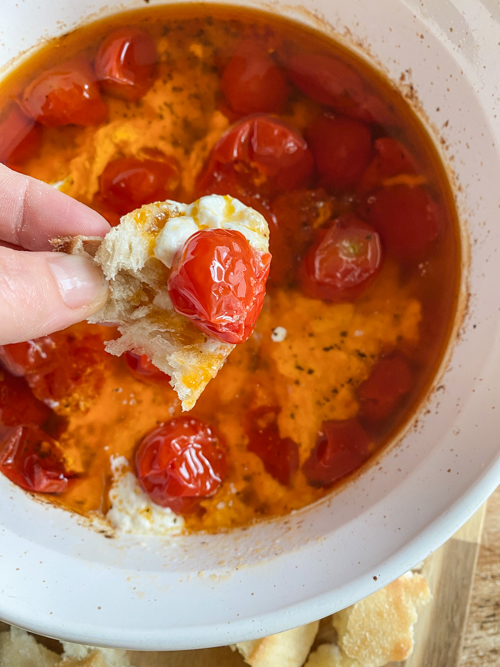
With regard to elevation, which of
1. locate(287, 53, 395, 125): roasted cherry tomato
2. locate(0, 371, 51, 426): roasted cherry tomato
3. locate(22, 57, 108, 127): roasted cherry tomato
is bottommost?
locate(0, 371, 51, 426): roasted cherry tomato

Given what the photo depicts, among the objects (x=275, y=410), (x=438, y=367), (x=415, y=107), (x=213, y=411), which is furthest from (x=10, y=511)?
(x=415, y=107)

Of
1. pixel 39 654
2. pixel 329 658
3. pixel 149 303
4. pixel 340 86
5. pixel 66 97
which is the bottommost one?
pixel 39 654

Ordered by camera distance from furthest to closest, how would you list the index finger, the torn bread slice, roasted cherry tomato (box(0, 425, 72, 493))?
roasted cherry tomato (box(0, 425, 72, 493)), the index finger, the torn bread slice

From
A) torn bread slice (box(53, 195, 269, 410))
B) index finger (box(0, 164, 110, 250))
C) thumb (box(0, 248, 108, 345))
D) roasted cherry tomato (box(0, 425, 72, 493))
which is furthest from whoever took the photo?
roasted cherry tomato (box(0, 425, 72, 493))

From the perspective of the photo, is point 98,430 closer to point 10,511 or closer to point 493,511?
point 10,511

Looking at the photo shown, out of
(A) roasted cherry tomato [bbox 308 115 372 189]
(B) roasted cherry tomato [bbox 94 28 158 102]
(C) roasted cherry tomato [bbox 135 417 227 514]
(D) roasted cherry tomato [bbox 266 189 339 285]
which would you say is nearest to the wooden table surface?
(C) roasted cherry tomato [bbox 135 417 227 514]

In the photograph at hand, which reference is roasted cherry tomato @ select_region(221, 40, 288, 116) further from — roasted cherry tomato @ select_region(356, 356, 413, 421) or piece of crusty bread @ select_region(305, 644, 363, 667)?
piece of crusty bread @ select_region(305, 644, 363, 667)

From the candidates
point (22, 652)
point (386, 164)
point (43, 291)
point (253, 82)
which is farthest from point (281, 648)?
point (253, 82)

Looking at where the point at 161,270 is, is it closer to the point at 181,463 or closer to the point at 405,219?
the point at 181,463
